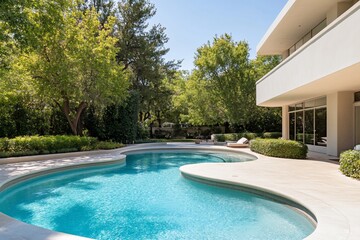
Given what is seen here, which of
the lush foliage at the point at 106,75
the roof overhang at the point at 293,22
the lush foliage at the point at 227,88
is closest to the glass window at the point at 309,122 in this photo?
the roof overhang at the point at 293,22

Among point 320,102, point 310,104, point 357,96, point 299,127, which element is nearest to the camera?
point 357,96

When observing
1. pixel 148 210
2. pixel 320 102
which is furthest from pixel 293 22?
pixel 148 210

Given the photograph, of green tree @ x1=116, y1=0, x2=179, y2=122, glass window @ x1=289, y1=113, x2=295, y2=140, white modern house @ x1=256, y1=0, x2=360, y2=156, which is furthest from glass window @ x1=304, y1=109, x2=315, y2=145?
green tree @ x1=116, y1=0, x2=179, y2=122

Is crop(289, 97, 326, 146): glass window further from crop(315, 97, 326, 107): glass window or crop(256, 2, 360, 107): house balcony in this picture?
crop(256, 2, 360, 107): house balcony

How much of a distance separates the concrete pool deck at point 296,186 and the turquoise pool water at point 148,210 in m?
0.41

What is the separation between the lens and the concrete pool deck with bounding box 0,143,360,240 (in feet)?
14.4

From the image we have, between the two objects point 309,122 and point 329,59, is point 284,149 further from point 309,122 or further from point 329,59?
point 329,59

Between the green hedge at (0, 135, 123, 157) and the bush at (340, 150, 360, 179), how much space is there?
526 inches

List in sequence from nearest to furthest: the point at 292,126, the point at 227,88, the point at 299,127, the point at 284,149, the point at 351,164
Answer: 1. the point at 351,164
2. the point at 284,149
3. the point at 299,127
4. the point at 292,126
5. the point at 227,88

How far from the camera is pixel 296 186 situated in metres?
7.50

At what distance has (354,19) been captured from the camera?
7.19 meters

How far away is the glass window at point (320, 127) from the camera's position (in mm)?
15062

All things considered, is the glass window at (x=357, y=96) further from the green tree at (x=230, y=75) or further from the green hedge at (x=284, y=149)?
the green tree at (x=230, y=75)

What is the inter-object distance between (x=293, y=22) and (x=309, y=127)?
668 cm
